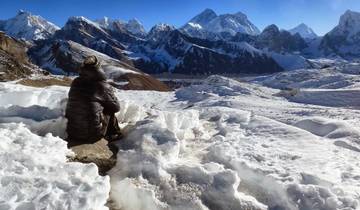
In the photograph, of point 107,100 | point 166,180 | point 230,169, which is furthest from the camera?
point 107,100

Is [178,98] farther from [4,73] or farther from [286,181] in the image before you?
[286,181]

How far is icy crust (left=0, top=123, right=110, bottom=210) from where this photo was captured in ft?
27.5

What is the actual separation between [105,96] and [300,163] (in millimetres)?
5345

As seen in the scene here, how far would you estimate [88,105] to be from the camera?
12.6m

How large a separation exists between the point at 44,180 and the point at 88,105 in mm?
3891

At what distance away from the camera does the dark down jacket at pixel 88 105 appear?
12.6 m

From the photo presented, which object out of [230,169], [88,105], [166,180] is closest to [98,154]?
[88,105]

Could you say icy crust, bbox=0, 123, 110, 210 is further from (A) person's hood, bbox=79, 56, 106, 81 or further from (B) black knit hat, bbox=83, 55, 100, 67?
(B) black knit hat, bbox=83, 55, 100, 67

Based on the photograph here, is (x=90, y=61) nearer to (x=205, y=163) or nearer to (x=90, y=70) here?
(x=90, y=70)

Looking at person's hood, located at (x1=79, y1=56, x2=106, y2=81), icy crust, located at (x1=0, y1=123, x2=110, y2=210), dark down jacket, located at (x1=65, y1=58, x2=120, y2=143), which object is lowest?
icy crust, located at (x1=0, y1=123, x2=110, y2=210)

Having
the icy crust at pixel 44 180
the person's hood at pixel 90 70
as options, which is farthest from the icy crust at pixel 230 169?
the person's hood at pixel 90 70

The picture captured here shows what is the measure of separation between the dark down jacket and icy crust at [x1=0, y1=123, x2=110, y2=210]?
1497mm

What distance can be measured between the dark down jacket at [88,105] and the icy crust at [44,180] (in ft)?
4.91

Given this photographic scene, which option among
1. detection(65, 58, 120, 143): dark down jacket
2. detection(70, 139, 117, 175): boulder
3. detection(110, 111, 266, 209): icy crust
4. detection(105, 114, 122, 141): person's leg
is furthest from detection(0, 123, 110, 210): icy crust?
detection(105, 114, 122, 141): person's leg
